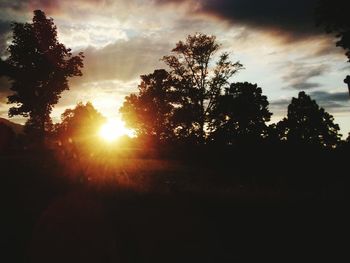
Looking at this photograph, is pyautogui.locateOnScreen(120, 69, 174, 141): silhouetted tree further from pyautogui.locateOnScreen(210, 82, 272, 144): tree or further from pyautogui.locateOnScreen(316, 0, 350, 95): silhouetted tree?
pyautogui.locateOnScreen(316, 0, 350, 95): silhouetted tree

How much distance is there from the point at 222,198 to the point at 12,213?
4887 millimetres

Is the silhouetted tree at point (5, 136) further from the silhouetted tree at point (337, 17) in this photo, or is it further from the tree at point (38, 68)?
the silhouetted tree at point (337, 17)

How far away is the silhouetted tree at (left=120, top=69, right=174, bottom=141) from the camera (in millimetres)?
46656

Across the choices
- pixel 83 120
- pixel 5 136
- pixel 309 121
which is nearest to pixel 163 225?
pixel 5 136

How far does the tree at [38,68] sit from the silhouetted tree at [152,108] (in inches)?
461

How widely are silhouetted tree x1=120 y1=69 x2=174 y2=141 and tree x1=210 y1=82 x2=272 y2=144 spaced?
22.8 feet

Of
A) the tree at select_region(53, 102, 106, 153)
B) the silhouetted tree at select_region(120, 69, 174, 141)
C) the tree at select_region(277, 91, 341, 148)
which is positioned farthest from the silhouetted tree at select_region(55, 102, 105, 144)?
the tree at select_region(277, 91, 341, 148)

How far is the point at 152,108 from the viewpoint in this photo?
4838 cm

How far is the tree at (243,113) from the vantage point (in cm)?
4450

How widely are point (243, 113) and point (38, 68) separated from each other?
2579 cm

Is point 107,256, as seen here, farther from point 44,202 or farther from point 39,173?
point 39,173

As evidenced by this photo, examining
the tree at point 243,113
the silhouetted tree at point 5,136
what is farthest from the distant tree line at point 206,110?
the silhouetted tree at point 5,136

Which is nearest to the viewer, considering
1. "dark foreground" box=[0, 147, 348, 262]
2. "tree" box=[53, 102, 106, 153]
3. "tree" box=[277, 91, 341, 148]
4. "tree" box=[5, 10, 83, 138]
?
"dark foreground" box=[0, 147, 348, 262]

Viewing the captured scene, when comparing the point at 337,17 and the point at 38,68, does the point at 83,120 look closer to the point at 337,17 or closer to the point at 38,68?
the point at 38,68
